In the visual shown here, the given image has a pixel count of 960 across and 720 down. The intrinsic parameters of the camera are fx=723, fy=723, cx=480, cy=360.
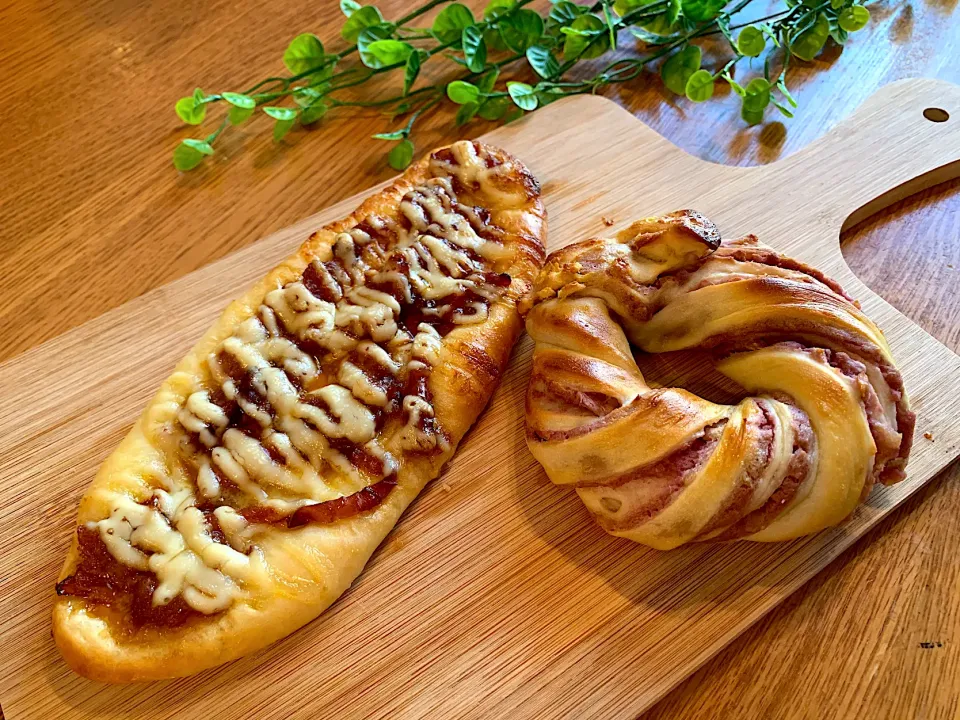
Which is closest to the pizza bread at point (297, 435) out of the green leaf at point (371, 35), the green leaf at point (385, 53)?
the green leaf at point (385, 53)

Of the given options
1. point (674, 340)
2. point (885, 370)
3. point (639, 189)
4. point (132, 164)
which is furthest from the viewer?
point (132, 164)

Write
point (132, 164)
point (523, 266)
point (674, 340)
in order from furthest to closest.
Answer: point (132, 164) < point (523, 266) < point (674, 340)

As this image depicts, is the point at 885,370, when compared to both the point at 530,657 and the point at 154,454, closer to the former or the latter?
the point at 530,657

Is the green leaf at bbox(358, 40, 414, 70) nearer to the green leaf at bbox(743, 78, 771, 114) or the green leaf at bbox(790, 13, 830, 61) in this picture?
the green leaf at bbox(743, 78, 771, 114)

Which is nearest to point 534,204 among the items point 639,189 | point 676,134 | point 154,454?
point 639,189

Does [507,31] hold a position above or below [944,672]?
above

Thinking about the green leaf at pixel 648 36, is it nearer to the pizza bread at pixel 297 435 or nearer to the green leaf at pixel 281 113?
the pizza bread at pixel 297 435

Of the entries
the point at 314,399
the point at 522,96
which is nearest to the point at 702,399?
the point at 314,399
